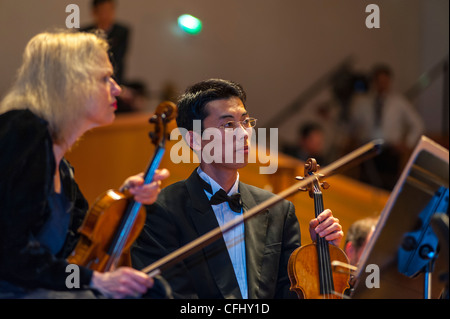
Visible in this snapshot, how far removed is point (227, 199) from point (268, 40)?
15.3ft

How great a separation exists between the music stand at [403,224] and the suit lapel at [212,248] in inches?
18.7

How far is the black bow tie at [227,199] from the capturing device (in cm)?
222

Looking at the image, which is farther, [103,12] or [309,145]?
[309,145]

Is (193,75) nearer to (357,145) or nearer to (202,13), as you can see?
(202,13)

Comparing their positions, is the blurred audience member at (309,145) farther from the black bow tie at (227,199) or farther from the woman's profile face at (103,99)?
the woman's profile face at (103,99)

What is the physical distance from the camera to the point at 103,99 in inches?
75.9

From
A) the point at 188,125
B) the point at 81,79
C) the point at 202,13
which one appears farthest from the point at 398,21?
the point at 81,79

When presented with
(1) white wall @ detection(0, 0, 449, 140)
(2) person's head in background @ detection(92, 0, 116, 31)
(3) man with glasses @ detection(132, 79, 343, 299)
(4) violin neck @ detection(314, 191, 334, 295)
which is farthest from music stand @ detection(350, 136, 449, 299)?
(1) white wall @ detection(0, 0, 449, 140)

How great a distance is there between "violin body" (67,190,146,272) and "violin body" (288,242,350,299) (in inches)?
20.6

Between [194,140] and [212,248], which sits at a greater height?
[194,140]

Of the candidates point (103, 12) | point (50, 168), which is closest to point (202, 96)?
point (50, 168)

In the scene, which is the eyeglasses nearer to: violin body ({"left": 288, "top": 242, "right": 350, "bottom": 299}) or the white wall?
violin body ({"left": 288, "top": 242, "right": 350, "bottom": 299})

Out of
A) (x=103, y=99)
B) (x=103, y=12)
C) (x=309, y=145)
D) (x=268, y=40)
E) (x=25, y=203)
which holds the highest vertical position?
(x=103, y=12)

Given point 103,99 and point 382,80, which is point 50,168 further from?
point 382,80
